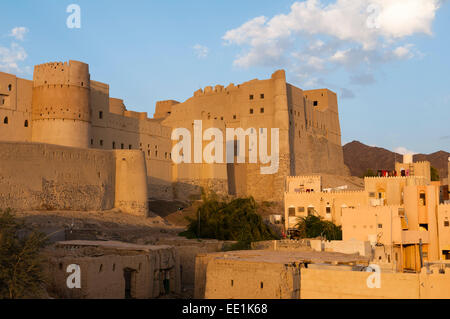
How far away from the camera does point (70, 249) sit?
16.5 metres

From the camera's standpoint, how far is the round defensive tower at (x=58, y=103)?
110 feet

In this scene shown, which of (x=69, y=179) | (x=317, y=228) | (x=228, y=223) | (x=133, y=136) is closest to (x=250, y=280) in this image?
(x=228, y=223)

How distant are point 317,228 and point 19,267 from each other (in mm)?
Result: 17212

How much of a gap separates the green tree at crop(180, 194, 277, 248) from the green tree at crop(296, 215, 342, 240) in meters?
1.89

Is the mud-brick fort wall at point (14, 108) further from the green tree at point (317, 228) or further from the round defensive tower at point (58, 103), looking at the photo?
the green tree at point (317, 228)

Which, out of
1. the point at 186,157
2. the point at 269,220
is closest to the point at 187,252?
the point at 269,220

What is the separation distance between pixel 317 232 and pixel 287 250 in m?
7.59

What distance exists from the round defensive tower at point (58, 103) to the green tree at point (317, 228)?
44.5ft

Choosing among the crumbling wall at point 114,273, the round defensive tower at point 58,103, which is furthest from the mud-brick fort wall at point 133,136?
the crumbling wall at point 114,273

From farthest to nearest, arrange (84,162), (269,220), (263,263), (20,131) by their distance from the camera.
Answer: (269,220)
(20,131)
(84,162)
(263,263)

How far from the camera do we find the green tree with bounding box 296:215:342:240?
2709 cm

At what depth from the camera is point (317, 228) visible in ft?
92.1

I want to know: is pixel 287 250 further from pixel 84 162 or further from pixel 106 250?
pixel 84 162

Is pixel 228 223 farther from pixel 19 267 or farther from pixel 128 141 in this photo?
pixel 128 141
